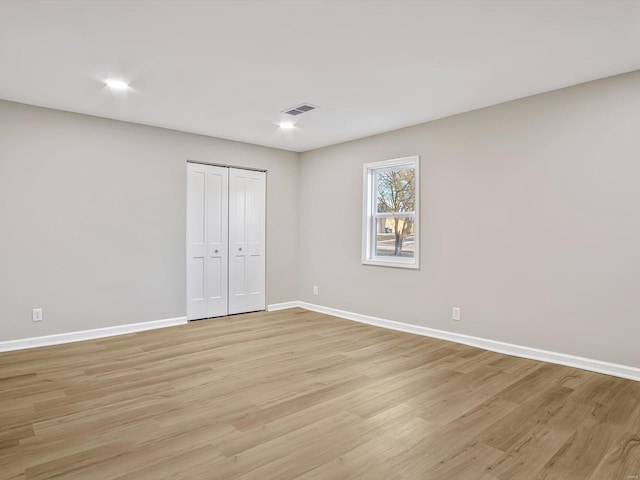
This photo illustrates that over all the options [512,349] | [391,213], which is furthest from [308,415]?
[391,213]

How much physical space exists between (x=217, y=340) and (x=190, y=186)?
85.4 inches

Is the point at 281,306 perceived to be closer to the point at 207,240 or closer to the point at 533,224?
the point at 207,240

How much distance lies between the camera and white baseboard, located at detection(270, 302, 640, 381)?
323cm

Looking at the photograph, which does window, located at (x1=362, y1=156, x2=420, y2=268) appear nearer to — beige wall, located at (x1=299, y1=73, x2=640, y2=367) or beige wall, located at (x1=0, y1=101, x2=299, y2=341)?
beige wall, located at (x1=299, y1=73, x2=640, y2=367)

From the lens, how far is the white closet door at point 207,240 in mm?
5258

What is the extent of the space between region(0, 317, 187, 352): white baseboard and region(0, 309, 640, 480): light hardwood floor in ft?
0.53

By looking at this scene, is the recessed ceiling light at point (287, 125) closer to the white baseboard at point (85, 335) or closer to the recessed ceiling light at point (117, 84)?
the recessed ceiling light at point (117, 84)

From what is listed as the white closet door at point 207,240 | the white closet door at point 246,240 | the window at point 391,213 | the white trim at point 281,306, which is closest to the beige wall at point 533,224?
Answer: the window at point 391,213

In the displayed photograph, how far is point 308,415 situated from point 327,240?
3.63 meters

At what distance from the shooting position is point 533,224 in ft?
12.2

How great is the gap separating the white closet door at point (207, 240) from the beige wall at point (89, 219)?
150 mm

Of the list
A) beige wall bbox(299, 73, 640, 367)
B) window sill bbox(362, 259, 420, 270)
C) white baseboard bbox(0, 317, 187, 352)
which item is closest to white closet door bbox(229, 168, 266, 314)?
white baseboard bbox(0, 317, 187, 352)

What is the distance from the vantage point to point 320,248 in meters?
6.08

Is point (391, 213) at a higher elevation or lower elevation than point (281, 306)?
higher
